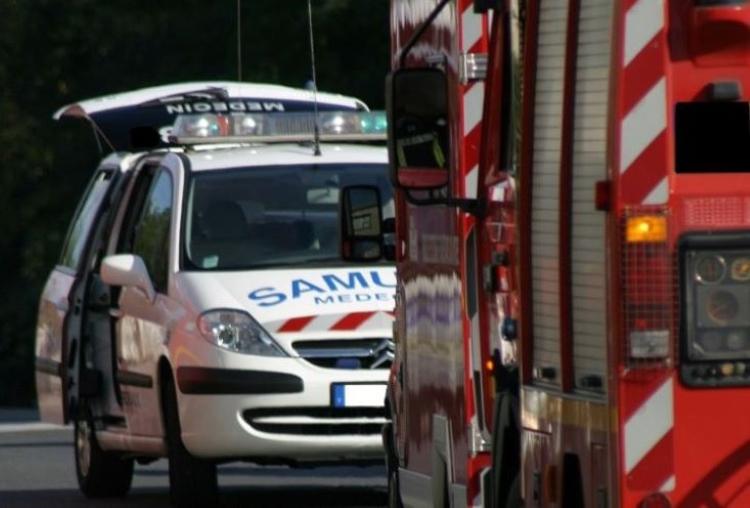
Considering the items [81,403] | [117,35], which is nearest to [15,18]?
[117,35]

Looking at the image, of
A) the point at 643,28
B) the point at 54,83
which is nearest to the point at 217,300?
the point at 643,28

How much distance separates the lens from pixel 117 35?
3994 cm

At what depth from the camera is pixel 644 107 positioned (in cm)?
599

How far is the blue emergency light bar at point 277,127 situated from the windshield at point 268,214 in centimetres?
47

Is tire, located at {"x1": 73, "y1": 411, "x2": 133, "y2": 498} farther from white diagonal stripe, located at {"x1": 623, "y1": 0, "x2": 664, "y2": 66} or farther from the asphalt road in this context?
white diagonal stripe, located at {"x1": 623, "y1": 0, "x2": 664, "y2": 66}

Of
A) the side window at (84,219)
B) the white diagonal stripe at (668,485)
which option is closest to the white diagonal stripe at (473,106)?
the white diagonal stripe at (668,485)

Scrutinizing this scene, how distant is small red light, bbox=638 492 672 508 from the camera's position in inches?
233

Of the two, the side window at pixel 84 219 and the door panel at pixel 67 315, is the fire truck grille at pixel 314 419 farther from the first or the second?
the side window at pixel 84 219

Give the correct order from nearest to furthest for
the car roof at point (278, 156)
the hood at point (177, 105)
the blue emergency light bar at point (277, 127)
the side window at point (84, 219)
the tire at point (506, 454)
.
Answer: the tire at point (506, 454) < the car roof at point (278, 156) < the blue emergency light bar at point (277, 127) < the side window at point (84, 219) < the hood at point (177, 105)

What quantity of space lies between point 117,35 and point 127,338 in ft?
85.4

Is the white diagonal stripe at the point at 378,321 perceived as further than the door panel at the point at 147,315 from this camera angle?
No

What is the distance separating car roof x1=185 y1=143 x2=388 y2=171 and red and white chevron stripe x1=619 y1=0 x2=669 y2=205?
8.17 m

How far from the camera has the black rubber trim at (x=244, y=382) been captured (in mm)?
12953

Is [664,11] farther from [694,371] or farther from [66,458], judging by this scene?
[66,458]
